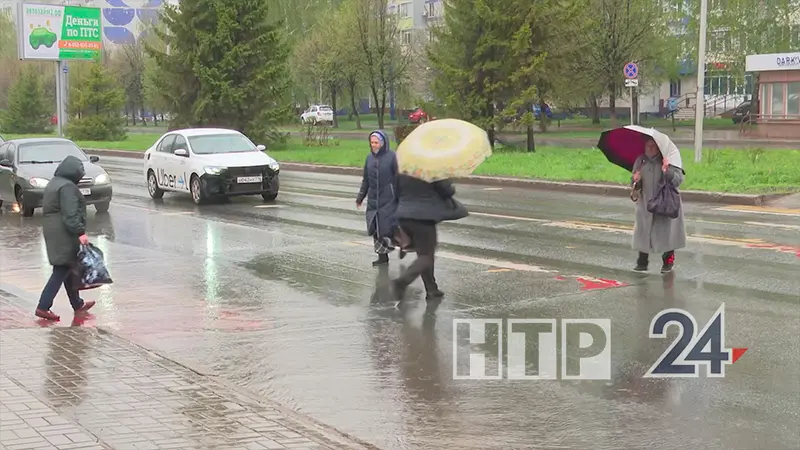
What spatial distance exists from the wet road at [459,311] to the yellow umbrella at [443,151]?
138 centimetres

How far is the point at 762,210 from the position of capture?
17.6m

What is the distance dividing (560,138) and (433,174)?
37092 mm

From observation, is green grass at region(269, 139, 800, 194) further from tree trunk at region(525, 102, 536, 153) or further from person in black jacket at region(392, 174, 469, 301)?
person in black jacket at region(392, 174, 469, 301)

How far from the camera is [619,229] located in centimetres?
1495

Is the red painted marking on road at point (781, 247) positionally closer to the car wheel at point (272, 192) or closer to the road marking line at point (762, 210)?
the road marking line at point (762, 210)

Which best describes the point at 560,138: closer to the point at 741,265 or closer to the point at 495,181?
the point at 495,181

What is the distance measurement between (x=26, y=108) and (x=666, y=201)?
2556 inches

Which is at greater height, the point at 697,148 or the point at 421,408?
the point at 697,148

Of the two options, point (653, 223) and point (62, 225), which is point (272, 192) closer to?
point (653, 223)

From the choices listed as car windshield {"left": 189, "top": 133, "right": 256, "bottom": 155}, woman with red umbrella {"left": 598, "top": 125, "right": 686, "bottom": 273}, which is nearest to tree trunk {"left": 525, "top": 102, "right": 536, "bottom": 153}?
car windshield {"left": 189, "top": 133, "right": 256, "bottom": 155}

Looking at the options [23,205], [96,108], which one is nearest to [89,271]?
[23,205]

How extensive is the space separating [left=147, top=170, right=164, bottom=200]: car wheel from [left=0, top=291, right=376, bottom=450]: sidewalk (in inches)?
548

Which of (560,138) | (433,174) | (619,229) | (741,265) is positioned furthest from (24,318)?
(560,138)

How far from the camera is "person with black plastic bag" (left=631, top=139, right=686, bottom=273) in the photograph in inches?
423
